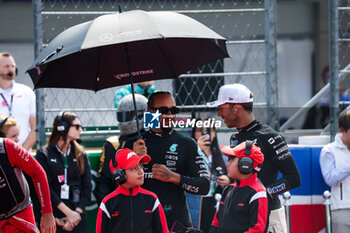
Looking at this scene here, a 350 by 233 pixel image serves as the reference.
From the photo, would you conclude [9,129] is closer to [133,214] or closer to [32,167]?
[32,167]

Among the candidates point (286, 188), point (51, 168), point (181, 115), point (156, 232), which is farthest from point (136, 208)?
point (181, 115)

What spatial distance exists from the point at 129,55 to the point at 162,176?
121cm

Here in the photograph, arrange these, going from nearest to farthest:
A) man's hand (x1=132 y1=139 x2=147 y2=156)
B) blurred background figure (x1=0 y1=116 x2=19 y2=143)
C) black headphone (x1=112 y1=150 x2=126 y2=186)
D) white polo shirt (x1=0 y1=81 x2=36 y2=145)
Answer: black headphone (x1=112 y1=150 x2=126 y2=186), man's hand (x1=132 y1=139 x2=147 y2=156), blurred background figure (x1=0 y1=116 x2=19 y2=143), white polo shirt (x1=0 y1=81 x2=36 y2=145)

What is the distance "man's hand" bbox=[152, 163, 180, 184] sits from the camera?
179 inches

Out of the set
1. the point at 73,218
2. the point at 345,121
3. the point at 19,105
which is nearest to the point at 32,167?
the point at 73,218

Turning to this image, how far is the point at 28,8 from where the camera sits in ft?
46.3

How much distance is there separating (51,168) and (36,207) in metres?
0.50

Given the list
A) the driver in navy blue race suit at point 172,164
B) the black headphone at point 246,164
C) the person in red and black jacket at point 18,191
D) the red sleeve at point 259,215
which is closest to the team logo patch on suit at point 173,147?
the driver in navy blue race suit at point 172,164

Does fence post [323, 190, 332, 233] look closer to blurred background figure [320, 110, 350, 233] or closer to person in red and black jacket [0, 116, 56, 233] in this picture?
blurred background figure [320, 110, 350, 233]

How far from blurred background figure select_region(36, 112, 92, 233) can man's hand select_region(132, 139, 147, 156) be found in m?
1.82

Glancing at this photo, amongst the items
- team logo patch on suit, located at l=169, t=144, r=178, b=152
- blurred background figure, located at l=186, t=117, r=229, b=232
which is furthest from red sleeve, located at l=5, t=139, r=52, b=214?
blurred background figure, located at l=186, t=117, r=229, b=232

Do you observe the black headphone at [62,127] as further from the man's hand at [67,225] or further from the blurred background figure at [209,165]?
the blurred background figure at [209,165]

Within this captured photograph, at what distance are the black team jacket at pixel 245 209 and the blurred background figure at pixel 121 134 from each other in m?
1.44

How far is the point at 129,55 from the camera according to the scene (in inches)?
205
